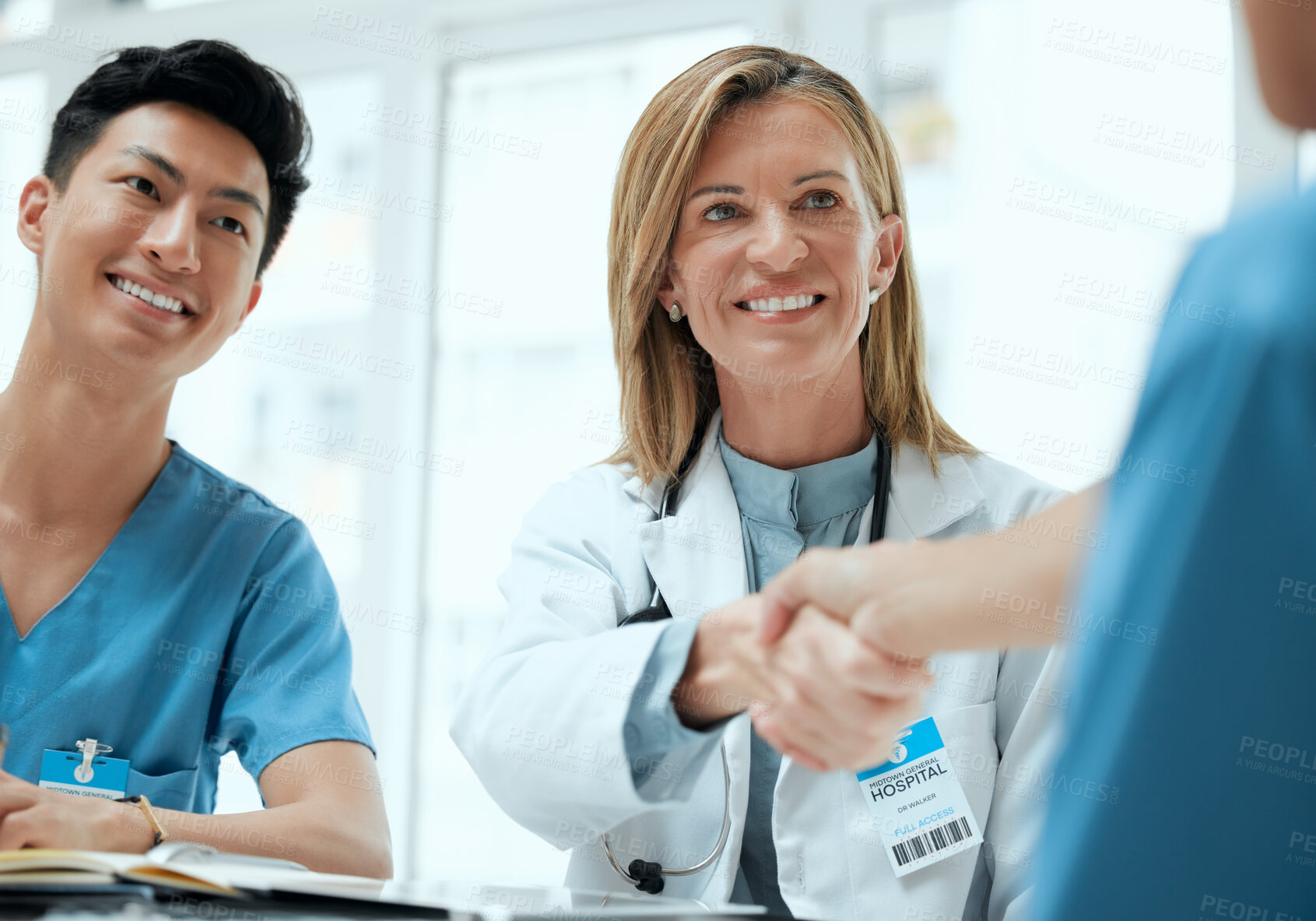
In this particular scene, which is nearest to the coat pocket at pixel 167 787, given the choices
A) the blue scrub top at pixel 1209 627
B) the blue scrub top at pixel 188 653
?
the blue scrub top at pixel 188 653

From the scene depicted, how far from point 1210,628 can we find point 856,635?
0.49 m

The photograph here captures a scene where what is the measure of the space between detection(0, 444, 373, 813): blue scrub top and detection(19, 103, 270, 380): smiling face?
0.23 meters

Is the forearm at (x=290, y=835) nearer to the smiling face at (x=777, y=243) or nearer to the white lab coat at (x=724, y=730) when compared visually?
the white lab coat at (x=724, y=730)

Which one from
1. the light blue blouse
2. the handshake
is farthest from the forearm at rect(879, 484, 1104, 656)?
the light blue blouse

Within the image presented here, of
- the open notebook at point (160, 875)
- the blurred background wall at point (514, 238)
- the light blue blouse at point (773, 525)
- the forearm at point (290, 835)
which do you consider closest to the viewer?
the open notebook at point (160, 875)

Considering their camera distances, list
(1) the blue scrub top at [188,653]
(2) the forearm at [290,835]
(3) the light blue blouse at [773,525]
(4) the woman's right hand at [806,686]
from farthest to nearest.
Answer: (1) the blue scrub top at [188,653] → (3) the light blue blouse at [773,525] → (2) the forearm at [290,835] → (4) the woman's right hand at [806,686]

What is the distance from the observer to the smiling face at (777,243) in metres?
1.53

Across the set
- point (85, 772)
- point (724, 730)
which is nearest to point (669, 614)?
point (724, 730)

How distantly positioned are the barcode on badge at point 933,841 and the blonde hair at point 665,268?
0.52 metres

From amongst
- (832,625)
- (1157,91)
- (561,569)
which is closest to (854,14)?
(1157,91)

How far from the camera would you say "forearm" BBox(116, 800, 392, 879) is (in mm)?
1258

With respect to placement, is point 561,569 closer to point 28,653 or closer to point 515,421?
point 28,653

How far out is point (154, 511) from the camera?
1702mm

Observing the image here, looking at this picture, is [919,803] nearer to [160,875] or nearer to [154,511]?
[160,875]
